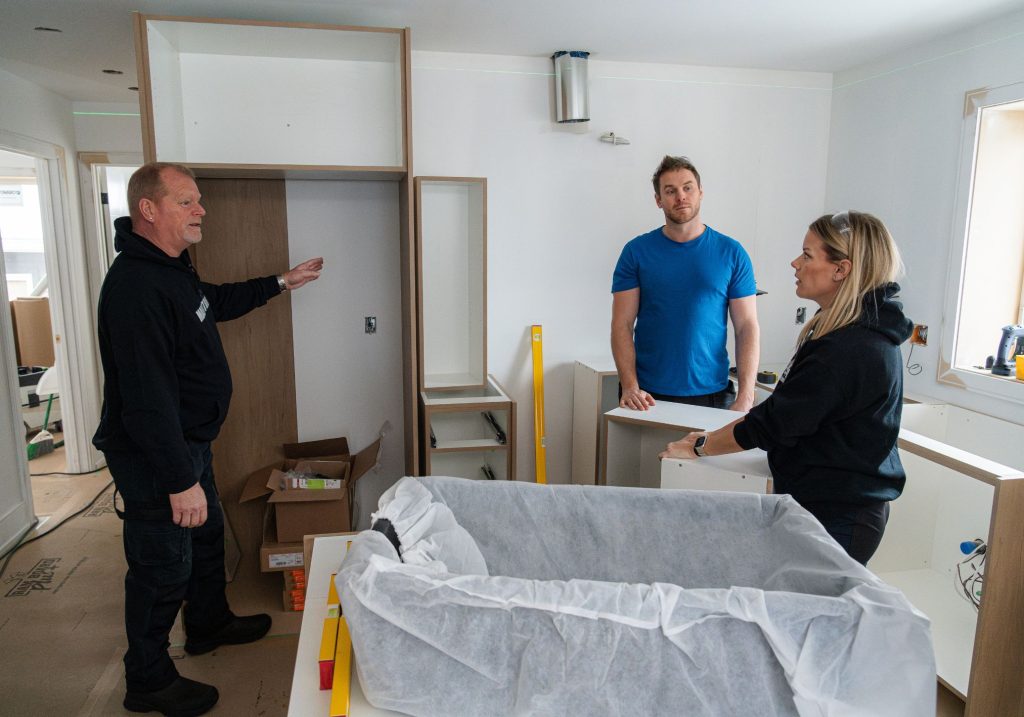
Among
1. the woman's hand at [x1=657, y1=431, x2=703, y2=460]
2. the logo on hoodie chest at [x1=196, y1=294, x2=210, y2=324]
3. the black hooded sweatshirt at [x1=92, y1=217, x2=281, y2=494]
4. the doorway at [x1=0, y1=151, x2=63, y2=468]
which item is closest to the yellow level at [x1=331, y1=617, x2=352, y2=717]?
the black hooded sweatshirt at [x1=92, y1=217, x2=281, y2=494]

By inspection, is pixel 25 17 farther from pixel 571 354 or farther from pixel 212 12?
pixel 571 354

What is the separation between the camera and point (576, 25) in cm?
280

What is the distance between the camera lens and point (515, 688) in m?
1.03

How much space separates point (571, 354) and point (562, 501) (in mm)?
2086

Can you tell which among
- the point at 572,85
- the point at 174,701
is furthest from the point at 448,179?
the point at 174,701

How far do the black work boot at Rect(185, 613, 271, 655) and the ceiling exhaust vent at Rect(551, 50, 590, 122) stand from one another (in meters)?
2.48

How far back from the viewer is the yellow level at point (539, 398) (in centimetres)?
350

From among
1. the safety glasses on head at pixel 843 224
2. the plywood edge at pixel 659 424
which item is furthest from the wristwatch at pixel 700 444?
the safety glasses on head at pixel 843 224

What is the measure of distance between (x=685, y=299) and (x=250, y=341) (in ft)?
5.98

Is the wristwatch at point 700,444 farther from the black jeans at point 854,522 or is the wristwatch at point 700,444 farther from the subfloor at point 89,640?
the subfloor at point 89,640

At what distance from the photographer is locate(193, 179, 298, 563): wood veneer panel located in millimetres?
2918

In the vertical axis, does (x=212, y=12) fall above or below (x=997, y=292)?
above

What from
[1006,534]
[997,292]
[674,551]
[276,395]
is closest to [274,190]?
[276,395]

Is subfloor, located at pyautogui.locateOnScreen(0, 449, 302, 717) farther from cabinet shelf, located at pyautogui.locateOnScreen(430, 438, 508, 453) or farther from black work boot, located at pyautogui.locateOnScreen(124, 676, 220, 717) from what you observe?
cabinet shelf, located at pyautogui.locateOnScreen(430, 438, 508, 453)
